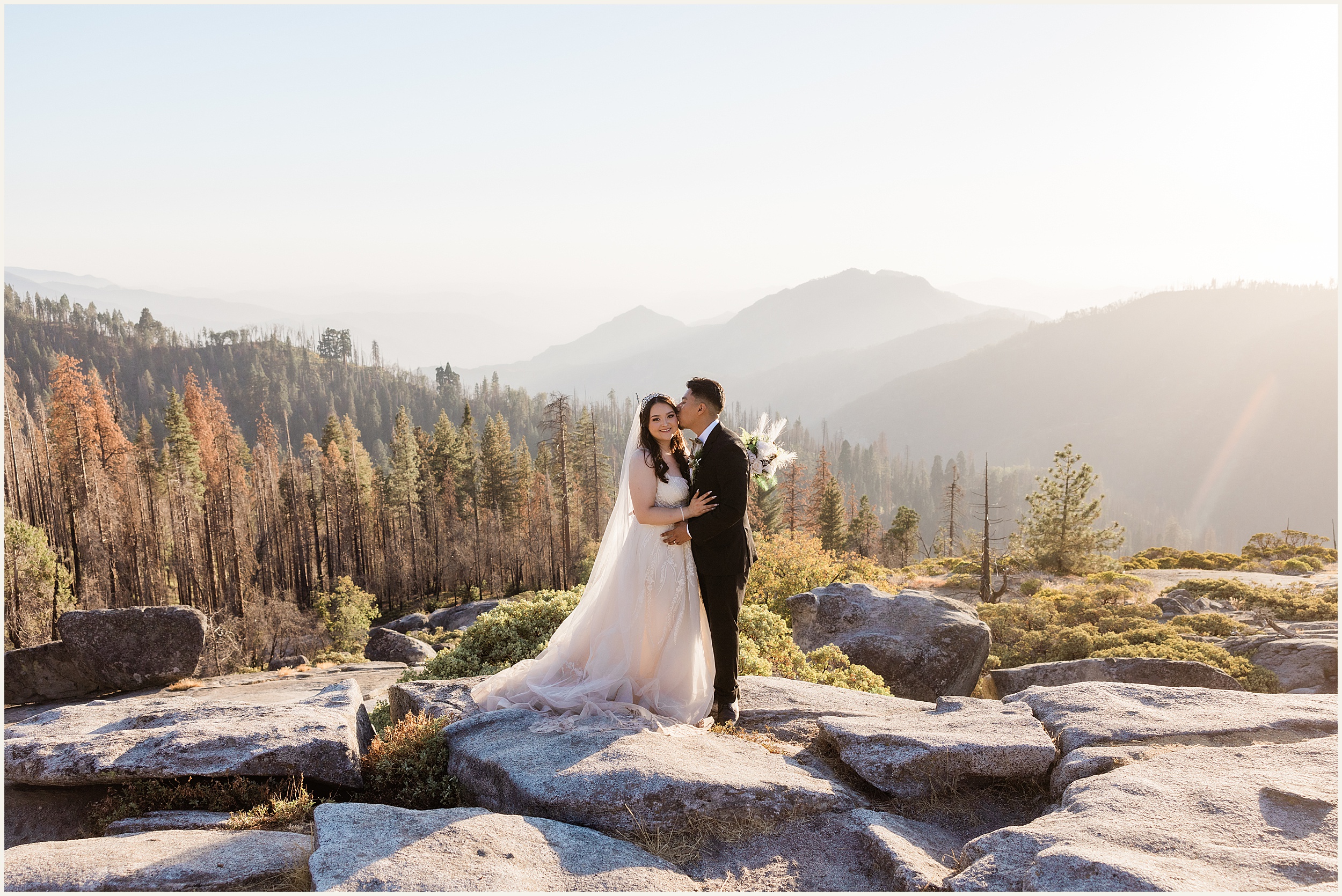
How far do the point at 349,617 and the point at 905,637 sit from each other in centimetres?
3775

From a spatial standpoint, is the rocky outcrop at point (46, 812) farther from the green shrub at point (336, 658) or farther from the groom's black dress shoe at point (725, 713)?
the green shrub at point (336, 658)

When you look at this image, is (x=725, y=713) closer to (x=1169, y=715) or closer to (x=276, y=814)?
(x=276, y=814)

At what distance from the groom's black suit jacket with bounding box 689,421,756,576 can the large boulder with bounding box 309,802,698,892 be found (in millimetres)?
2677

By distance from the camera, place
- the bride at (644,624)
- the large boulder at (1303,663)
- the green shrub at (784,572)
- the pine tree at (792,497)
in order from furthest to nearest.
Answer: the pine tree at (792,497) → the green shrub at (784,572) → the large boulder at (1303,663) → the bride at (644,624)

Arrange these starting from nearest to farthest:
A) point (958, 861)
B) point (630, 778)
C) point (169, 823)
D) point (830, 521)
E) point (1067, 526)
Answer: point (958, 861) → point (630, 778) → point (169, 823) → point (1067, 526) → point (830, 521)

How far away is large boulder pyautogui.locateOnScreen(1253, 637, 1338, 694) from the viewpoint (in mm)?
13648

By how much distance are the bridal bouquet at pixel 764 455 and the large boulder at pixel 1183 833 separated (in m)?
3.78

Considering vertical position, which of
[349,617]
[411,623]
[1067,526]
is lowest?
[411,623]

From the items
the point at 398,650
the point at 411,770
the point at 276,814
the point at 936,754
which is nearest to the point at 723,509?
the point at 936,754

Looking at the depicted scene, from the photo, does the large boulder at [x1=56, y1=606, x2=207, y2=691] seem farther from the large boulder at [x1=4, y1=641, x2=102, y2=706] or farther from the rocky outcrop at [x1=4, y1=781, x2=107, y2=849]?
the rocky outcrop at [x1=4, y1=781, x2=107, y2=849]

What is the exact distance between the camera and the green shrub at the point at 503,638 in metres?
10.4

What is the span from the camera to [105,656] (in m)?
21.8

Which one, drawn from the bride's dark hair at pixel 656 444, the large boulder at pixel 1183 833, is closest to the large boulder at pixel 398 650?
the bride's dark hair at pixel 656 444

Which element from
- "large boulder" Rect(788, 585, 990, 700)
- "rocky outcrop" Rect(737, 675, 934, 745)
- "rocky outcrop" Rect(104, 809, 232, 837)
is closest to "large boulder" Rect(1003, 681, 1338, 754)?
"rocky outcrop" Rect(737, 675, 934, 745)
